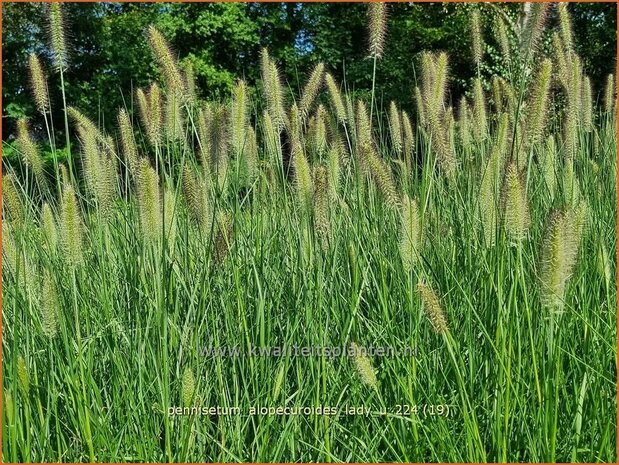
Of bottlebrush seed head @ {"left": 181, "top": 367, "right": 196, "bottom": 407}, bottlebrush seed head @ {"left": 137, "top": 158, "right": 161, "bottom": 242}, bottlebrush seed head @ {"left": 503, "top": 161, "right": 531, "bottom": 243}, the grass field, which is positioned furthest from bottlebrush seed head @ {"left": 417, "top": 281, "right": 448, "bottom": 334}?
bottlebrush seed head @ {"left": 137, "top": 158, "right": 161, "bottom": 242}

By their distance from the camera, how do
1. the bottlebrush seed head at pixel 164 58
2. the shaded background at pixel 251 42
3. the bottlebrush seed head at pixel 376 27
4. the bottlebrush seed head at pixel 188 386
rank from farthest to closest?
the shaded background at pixel 251 42, the bottlebrush seed head at pixel 376 27, the bottlebrush seed head at pixel 164 58, the bottlebrush seed head at pixel 188 386

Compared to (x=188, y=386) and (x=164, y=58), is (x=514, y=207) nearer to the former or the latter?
(x=188, y=386)

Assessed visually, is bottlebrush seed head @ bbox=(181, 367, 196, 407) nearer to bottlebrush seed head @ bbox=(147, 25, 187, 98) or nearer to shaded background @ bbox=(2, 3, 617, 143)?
bottlebrush seed head @ bbox=(147, 25, 187, 98)

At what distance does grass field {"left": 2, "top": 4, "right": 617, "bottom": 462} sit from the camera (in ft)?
5.04

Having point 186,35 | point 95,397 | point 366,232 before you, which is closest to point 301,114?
point 366,232

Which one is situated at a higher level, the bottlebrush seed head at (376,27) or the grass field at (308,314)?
the bottlebrush seed head at (376,27)

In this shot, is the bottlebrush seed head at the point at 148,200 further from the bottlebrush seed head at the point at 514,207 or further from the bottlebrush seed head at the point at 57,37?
the bottlebrush seed head at the point at 514,207

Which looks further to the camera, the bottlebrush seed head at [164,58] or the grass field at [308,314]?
the bottlebrush seed head at [164,58]

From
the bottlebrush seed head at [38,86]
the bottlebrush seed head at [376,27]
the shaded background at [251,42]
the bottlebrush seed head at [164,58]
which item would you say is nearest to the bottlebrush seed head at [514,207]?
the bottlebrush seed head at [376,27]
